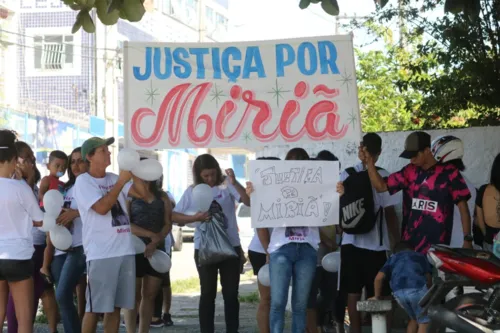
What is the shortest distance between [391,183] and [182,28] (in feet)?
118

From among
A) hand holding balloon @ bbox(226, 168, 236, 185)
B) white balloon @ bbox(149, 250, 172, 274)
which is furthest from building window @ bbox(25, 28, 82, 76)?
white balloon @ bbox(149, 250, 172, 274)

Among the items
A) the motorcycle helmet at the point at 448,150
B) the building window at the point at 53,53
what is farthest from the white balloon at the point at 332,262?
the building window at the point at 53,53

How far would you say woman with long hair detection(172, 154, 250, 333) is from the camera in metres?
9.19

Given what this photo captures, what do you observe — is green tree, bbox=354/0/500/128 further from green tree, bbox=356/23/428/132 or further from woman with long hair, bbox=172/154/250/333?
green tree, bbox=356/23/428/132

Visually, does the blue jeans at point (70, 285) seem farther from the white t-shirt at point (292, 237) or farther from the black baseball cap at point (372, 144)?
the black baseball cap at point (372, 144)

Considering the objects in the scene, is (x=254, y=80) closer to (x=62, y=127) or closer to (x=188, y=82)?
(x=188, y=82)

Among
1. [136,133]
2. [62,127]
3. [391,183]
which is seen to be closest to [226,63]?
[136,133]

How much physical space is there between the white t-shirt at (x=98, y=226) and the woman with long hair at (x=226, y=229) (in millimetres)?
1151

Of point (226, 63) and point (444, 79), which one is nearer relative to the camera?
point (226, 63)

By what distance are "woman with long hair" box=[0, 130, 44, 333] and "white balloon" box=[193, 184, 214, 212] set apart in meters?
1.48

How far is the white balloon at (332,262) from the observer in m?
8.84

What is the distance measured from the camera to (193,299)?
1497cm

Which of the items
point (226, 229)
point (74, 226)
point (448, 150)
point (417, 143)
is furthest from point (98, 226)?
point (448, 150)

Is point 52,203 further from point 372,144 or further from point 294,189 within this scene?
point 372,144
